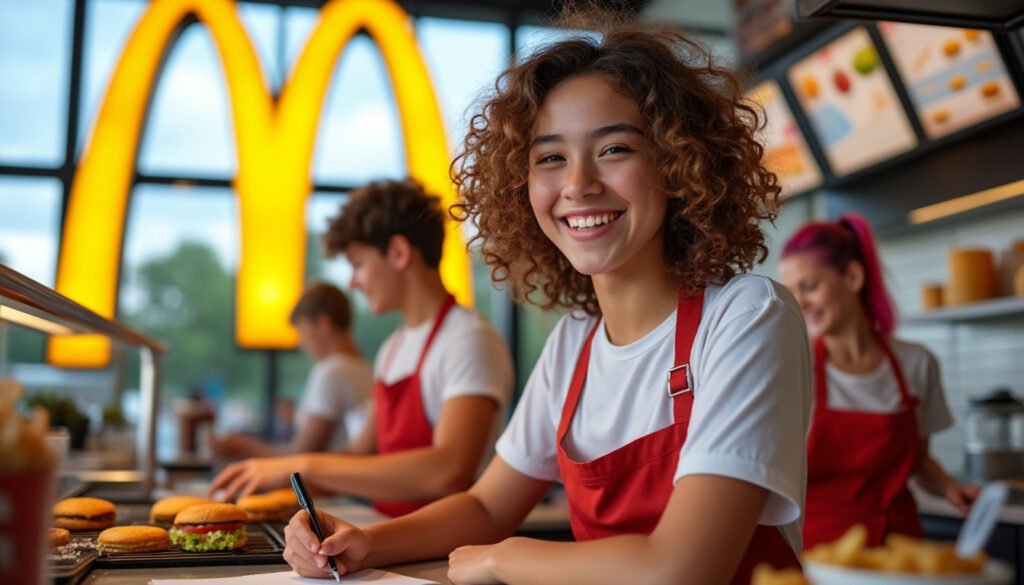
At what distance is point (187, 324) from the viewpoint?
642 centimetres

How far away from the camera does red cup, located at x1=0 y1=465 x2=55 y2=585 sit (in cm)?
74

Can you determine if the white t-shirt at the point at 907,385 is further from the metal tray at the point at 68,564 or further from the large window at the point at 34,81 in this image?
the large window at the point at 34,81

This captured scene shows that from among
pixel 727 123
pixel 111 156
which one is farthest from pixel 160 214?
pixel 727 123

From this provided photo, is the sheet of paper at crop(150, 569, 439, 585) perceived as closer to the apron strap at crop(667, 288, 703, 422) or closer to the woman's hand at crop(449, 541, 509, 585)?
the woman's hand at crop(449, 541, 509, 585)

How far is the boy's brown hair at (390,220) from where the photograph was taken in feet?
8.93

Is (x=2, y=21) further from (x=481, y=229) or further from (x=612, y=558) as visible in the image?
(x=612, y=558)

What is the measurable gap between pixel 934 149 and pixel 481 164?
2.73m

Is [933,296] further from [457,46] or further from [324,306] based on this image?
[457,46]

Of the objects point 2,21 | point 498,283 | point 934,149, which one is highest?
point 2,21

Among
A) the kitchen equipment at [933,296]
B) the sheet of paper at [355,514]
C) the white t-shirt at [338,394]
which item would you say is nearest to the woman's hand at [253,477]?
the sheet of paper at [355,514]

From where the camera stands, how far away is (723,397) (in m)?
1.27

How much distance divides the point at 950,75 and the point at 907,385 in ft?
5.00

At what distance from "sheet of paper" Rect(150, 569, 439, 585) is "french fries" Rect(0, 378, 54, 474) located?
0.54 m

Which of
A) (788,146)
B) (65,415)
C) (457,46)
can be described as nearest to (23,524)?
(65,415)
